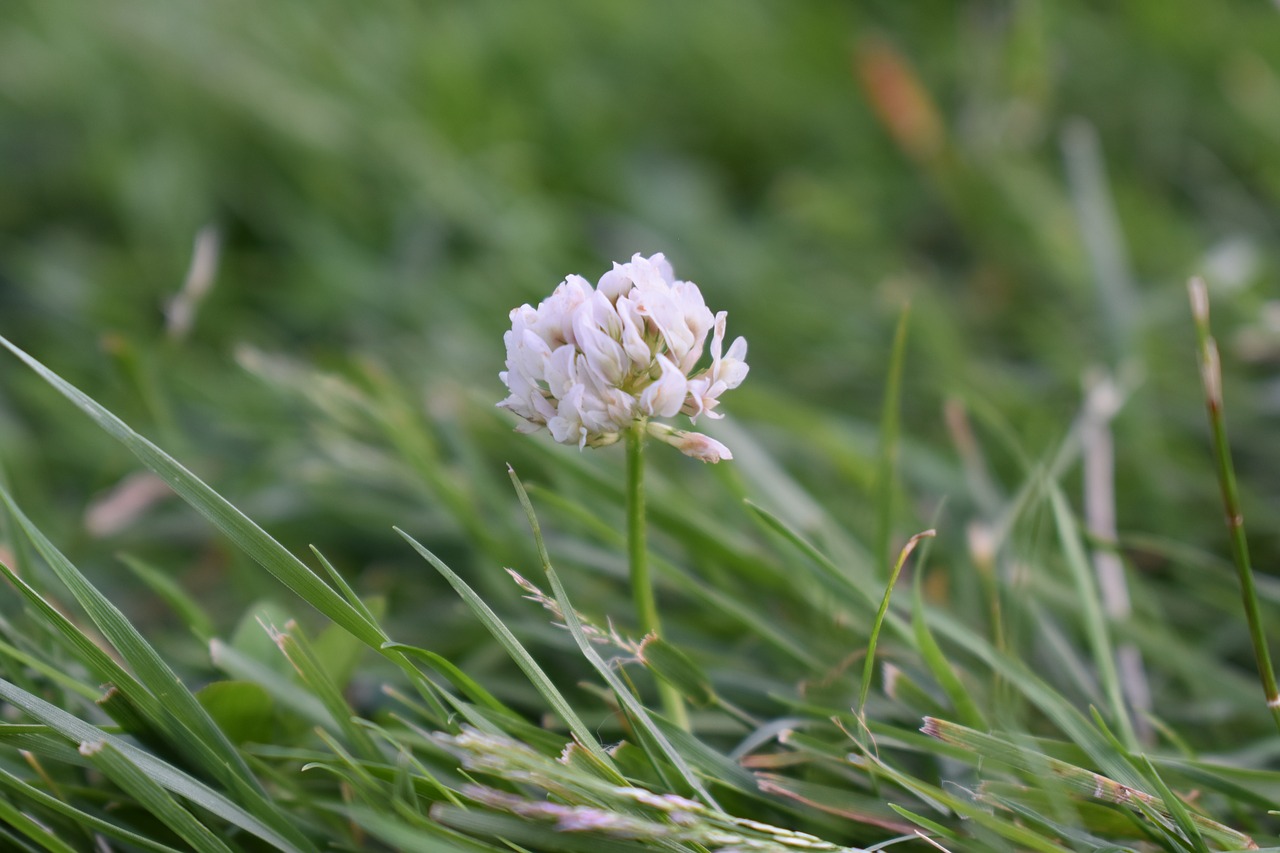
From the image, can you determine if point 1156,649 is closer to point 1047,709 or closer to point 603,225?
point 1047,709

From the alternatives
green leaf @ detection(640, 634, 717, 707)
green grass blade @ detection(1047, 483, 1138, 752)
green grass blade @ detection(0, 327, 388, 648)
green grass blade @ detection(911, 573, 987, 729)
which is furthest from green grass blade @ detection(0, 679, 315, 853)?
green grass blade @ detection(1047, 483, 1138, 752)

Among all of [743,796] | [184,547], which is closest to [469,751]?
[743,796]

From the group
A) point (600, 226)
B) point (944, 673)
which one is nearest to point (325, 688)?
point (944, 673)

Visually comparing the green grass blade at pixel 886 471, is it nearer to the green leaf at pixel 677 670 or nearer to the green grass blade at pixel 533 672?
the green leaf at pixel 677 670

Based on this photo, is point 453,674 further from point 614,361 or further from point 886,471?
point 886,471

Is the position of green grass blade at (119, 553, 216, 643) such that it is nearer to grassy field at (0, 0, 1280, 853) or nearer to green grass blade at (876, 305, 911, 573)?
grassy field at (0, 0, 1280, 853)
